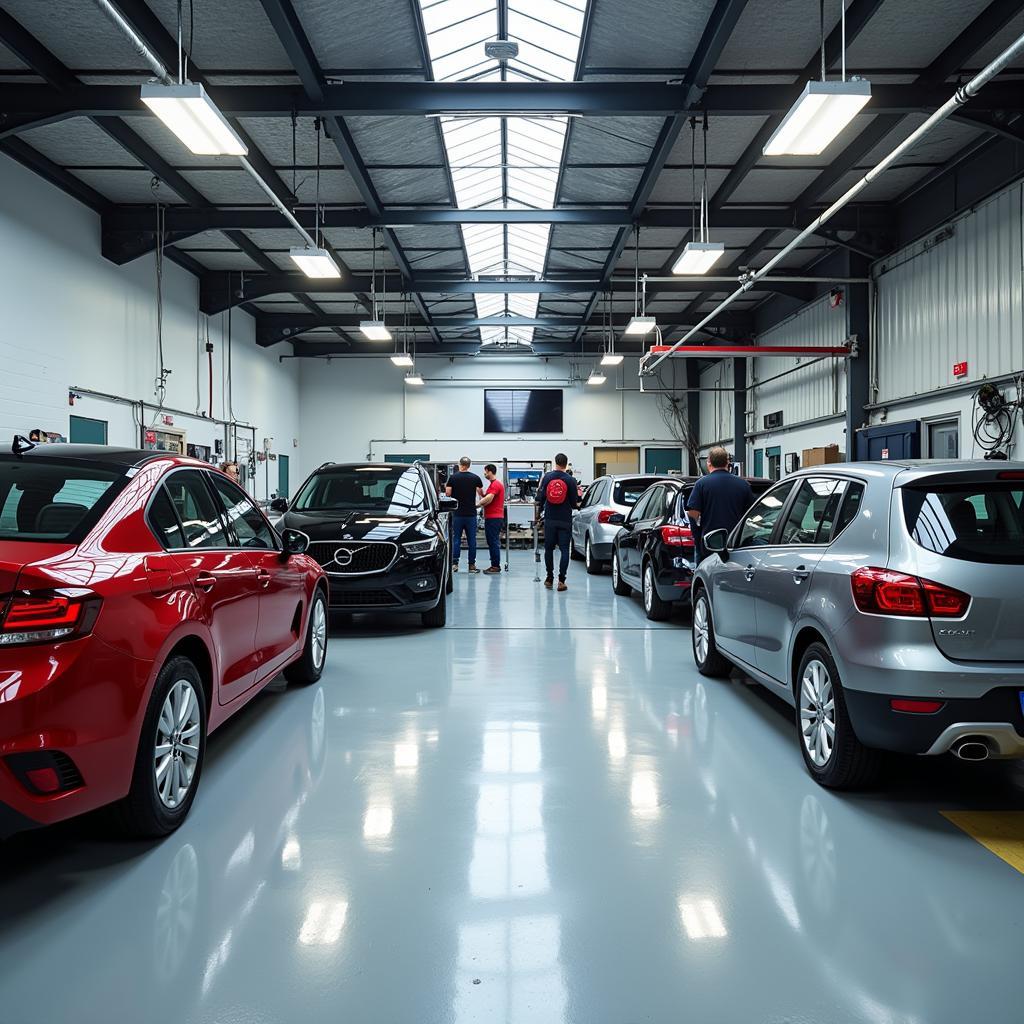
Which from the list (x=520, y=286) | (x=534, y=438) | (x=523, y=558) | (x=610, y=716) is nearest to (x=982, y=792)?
(x=610, y=716)

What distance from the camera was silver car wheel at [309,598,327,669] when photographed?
511 centimetres

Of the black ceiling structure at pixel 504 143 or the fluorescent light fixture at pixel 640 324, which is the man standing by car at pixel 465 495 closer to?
the fluorescent light fixture at pixel 640 324

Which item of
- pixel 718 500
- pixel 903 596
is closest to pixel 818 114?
pixel 718 500

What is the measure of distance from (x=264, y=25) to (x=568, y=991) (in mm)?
7842

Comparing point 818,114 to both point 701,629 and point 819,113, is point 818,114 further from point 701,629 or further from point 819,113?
point 701,629

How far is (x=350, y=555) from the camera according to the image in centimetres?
641

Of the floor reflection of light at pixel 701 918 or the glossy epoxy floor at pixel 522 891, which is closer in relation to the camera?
the glossy epoxy floor at pixel 522 891

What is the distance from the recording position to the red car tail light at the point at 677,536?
6902 mm

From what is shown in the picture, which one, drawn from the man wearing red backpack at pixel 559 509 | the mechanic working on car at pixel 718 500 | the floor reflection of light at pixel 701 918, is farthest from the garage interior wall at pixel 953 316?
the floor reflection of light at pixel 701 918

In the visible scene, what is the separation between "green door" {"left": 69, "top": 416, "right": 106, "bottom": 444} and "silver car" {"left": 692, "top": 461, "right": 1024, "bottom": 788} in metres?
9.82

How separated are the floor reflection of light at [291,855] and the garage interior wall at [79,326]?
26.3ft

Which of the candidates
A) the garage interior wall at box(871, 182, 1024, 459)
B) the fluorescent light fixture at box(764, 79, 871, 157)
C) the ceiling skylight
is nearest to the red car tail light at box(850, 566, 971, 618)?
the fluorescent light fixture at box(764, 79, 871, 157)

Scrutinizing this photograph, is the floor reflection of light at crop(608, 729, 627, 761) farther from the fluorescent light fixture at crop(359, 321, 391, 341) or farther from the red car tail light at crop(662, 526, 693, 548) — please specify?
the fluorescent light fixture at crop(359, 321, 391, 341)

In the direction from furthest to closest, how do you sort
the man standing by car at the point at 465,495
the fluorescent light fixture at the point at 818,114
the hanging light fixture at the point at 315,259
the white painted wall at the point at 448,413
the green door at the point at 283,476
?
the white painted wall at the point at 448,413
the green door at the point at 283,476
the man standing by car at the point at 465,495
the hanging light fixture at the point at 315,259
the fluorescent light fixture at the point at 818,114
